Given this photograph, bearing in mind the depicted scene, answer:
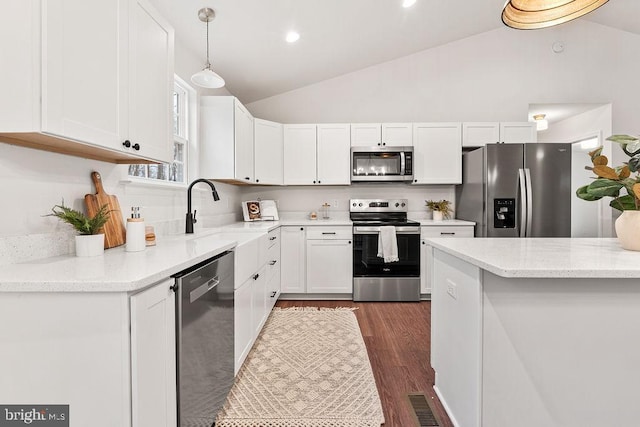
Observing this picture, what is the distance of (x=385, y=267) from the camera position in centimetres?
362

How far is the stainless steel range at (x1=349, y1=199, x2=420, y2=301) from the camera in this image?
141 inches

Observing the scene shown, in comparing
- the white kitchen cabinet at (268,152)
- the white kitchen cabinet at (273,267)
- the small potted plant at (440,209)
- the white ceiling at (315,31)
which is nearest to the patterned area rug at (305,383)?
the white kitchen cabinet at (273,267)

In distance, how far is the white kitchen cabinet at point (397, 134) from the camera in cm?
389

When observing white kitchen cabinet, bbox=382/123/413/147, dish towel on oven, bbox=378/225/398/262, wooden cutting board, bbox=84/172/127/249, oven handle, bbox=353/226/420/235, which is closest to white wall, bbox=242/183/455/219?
white kitchen cabinet, bbox=382/123/413/147

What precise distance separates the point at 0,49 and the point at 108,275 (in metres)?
0.80

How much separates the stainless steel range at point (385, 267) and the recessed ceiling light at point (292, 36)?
78.7 inches

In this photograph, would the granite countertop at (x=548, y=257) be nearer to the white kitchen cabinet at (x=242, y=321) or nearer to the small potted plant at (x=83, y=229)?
the white kitchen cabinet at (x=242, y=321)

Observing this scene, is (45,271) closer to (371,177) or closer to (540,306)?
(540,306)

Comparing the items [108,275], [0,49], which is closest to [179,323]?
[108,275]

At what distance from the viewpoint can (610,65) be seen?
4.19 meters

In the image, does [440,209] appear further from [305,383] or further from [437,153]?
[305,383]

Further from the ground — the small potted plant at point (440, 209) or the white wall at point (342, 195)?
the white wall at point (342, 195)

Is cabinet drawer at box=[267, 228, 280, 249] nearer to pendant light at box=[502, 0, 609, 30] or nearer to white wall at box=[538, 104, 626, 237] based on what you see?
pendant light at box=[502, 0, 609, 30]

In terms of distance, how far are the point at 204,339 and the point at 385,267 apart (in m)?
2.53
